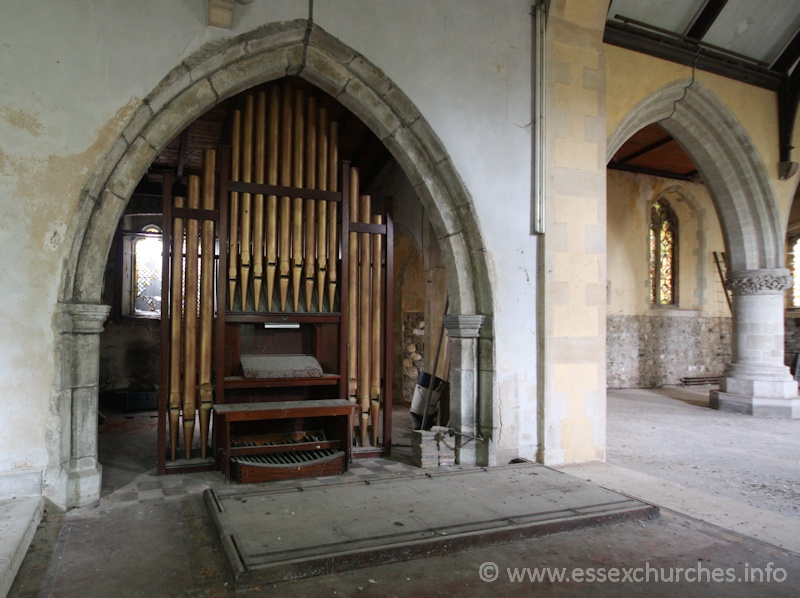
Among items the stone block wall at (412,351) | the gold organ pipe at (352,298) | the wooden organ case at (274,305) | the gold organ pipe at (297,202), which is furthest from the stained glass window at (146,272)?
the gold organ pipe at (352,298)

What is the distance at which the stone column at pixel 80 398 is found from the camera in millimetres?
3344

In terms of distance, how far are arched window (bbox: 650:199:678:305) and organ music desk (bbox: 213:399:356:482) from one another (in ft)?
29.6

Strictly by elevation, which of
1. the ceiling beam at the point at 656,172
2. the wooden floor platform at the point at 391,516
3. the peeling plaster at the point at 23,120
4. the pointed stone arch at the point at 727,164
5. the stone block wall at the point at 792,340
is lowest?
the wooden floor platform at the point at 391,516

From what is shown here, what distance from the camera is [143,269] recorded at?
8898 millimetres

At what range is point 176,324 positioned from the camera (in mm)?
4219

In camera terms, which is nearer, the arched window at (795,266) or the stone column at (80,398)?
the stone column at (80,398)

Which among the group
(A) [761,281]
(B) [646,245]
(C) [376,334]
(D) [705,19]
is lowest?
(C) [376,334]

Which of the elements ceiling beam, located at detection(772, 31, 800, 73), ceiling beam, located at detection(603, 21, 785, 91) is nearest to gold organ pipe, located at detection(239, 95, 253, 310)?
ceiling beam, located at detection(603, 21, 785, 91)

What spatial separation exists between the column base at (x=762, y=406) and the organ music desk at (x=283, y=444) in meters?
6.07

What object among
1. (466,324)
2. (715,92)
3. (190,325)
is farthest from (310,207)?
(715,92)

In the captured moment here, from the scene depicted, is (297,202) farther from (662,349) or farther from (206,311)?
(662,349)

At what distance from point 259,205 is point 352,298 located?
3.60 feet

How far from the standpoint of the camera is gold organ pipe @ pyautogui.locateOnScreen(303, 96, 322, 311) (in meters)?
4.60

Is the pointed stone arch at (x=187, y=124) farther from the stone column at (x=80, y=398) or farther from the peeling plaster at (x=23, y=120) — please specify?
the peeling plaster at (x=23, y=120)
